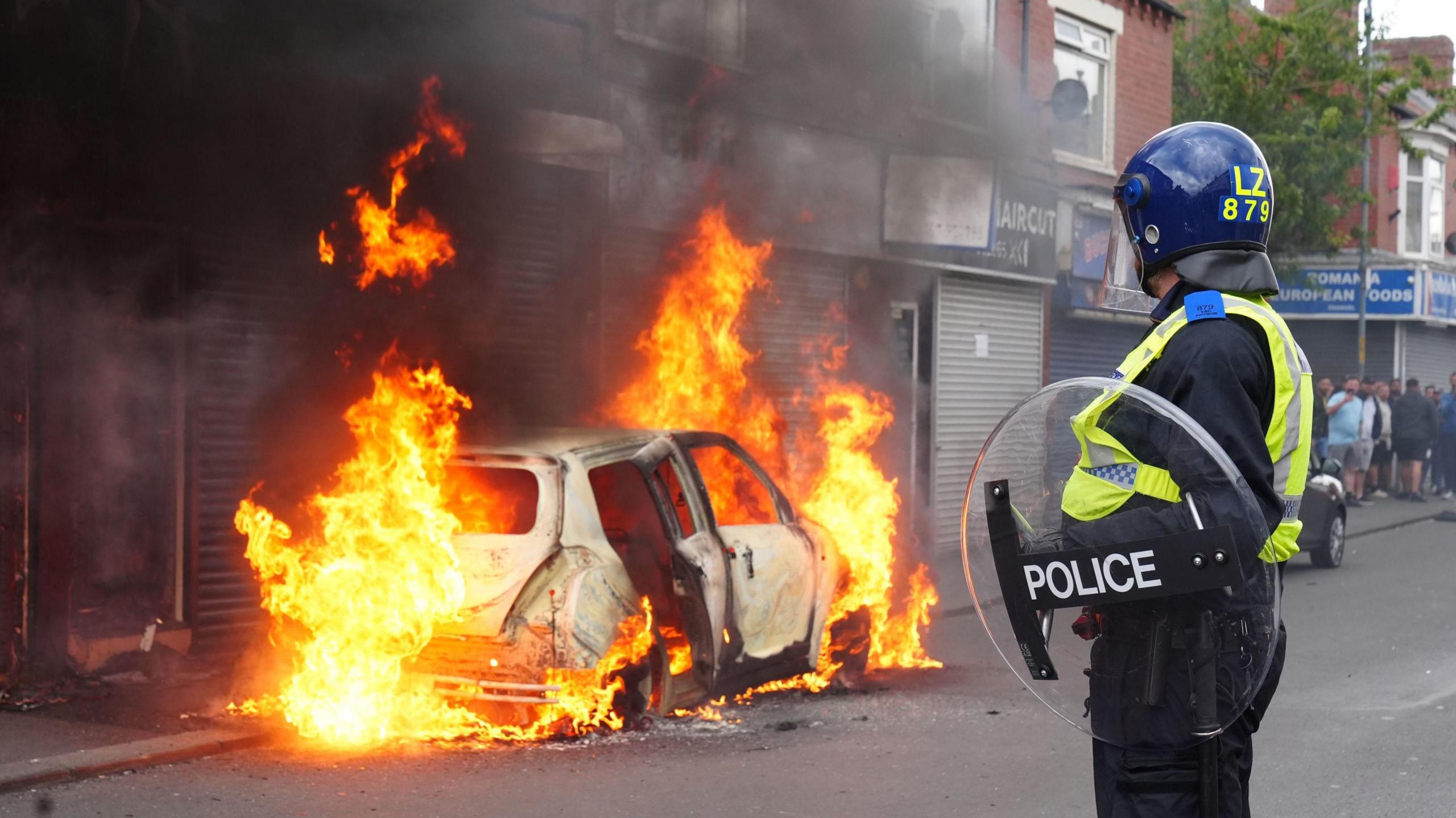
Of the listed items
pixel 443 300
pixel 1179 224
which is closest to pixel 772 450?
pixel 443 300

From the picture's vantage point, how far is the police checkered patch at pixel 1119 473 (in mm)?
2768

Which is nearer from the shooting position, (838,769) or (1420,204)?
(838,769)

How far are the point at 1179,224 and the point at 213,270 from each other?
7239 mm

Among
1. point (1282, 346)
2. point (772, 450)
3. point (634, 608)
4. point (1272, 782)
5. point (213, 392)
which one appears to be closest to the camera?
Result: point (1282, 346)

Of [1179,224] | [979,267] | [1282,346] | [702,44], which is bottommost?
[1282,346]

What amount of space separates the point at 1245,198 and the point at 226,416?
737cm

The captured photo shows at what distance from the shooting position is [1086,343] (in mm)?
18844

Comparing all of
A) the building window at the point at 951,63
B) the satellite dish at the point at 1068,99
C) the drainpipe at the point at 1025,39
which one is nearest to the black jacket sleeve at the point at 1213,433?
the building window at the point at 951,63

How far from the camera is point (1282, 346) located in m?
2.79

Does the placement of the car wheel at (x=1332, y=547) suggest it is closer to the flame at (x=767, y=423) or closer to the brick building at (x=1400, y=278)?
the flame at (x=767, y=423)

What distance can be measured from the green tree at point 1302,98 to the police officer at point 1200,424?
62.3 feet

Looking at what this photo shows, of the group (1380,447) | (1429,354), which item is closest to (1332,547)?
(1380,447)

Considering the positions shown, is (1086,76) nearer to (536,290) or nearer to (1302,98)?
(1302,98)

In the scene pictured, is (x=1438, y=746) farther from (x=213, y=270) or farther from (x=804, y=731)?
(x=213, y=270)
